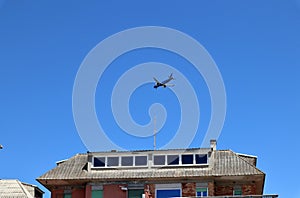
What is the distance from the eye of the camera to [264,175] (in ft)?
167

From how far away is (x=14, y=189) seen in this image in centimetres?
5600

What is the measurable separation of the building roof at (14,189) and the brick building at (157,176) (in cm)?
285

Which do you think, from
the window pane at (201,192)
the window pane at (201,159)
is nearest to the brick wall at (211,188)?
the window pane at (201,192)

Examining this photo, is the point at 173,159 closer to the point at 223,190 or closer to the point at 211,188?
the point at 211,188

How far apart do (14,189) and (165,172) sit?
599 inches

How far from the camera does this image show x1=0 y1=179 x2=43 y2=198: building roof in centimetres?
5478

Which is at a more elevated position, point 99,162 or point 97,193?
point 99,162

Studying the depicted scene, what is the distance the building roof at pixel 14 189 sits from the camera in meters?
54.8

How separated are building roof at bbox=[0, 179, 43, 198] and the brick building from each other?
9.36ft

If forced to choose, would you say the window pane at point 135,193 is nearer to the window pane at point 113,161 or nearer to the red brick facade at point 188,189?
the window pane at point 113,161

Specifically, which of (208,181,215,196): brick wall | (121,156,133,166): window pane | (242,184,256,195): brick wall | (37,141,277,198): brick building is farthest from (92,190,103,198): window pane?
(242,184,256,195): brick wall

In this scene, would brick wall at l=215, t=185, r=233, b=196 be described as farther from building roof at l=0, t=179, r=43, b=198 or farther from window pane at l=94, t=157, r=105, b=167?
building roof at l=0, t=179, r=43, b=198

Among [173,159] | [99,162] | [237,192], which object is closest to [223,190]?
[237,192]

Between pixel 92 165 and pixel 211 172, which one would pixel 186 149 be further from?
pixel 92 165
